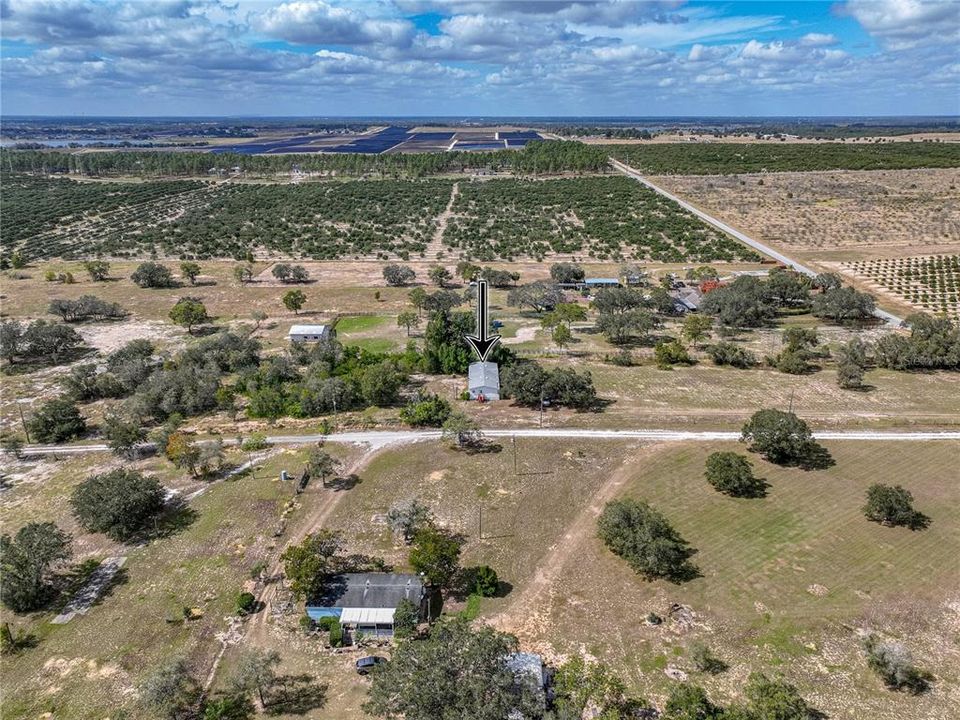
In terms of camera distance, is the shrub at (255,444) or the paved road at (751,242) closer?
the shrub at (255,444)

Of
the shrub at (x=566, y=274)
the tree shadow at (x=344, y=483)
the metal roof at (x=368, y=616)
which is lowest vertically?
the metal roof at (x=368, y=616)

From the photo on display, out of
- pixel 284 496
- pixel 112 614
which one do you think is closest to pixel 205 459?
pixel 284 496

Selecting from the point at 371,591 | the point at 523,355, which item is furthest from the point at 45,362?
the point at 371,591

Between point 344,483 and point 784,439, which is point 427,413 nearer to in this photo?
point 344,483

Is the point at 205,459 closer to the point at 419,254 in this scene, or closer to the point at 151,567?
the point at 151,567

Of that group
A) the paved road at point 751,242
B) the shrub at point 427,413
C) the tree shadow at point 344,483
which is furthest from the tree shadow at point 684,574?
the paved road at point 751,242

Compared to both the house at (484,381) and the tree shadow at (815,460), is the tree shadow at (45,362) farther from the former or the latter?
the tree shadow at (815,460)

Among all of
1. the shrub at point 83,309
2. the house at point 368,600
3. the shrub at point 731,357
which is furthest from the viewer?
the shrub at point 83,309
